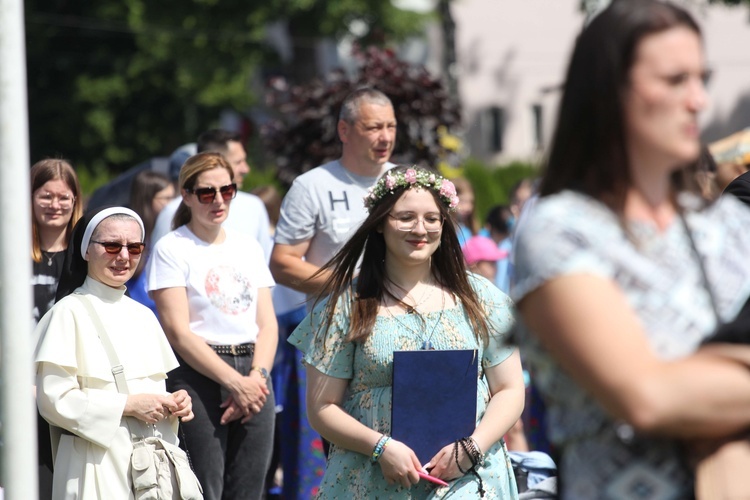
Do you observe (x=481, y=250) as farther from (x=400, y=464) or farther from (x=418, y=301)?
(x=400, y=464)

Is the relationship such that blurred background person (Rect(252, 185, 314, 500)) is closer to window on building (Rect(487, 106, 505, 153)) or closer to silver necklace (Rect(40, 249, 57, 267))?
silver necklace (Rect(40, 249, 57, 267))

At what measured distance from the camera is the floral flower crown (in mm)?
4914

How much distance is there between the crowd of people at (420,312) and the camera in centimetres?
207

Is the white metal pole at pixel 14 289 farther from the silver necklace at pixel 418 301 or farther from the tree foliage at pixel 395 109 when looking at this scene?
the tree foliage at pixel 395 109

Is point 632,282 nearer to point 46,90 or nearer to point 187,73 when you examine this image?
point 187,73

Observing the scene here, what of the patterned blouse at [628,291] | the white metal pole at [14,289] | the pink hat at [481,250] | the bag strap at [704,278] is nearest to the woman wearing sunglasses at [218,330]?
the white metal pole at [14,289]

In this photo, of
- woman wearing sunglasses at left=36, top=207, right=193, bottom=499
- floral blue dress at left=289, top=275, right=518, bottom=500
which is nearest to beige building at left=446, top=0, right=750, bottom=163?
woman wearing sunglasses at left=36, top=207, right=193, bottom=499

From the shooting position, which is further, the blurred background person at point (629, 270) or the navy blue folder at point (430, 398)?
the navy blue folder at point (430, 398)

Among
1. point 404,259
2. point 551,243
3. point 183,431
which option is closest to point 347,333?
point 404,259

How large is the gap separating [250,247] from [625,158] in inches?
165

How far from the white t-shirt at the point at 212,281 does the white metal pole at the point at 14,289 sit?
292 cm

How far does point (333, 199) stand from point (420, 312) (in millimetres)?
1826

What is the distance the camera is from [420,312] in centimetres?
470

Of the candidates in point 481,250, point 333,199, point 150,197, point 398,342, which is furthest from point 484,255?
point 398,342
